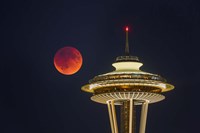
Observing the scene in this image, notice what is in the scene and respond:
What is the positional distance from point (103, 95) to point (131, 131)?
801cm

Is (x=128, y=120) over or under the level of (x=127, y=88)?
under

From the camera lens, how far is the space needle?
120 metres

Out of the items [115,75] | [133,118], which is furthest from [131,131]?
[115,75]

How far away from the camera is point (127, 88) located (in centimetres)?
12169

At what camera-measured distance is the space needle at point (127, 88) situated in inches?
4742

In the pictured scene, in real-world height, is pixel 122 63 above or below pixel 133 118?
above

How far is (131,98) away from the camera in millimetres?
122812

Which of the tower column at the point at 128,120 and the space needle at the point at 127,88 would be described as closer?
the space needle at the point at 127,88

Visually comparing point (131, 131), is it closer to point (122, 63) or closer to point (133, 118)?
point (133, 118)

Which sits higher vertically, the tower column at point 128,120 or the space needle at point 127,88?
the space needle at point 127,88

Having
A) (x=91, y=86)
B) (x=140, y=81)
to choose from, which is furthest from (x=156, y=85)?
(x=91, y=86)

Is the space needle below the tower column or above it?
above

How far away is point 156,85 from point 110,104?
31.4ft

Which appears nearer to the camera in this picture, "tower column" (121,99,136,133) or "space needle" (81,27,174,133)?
"space needle" (81,27,174,133)
